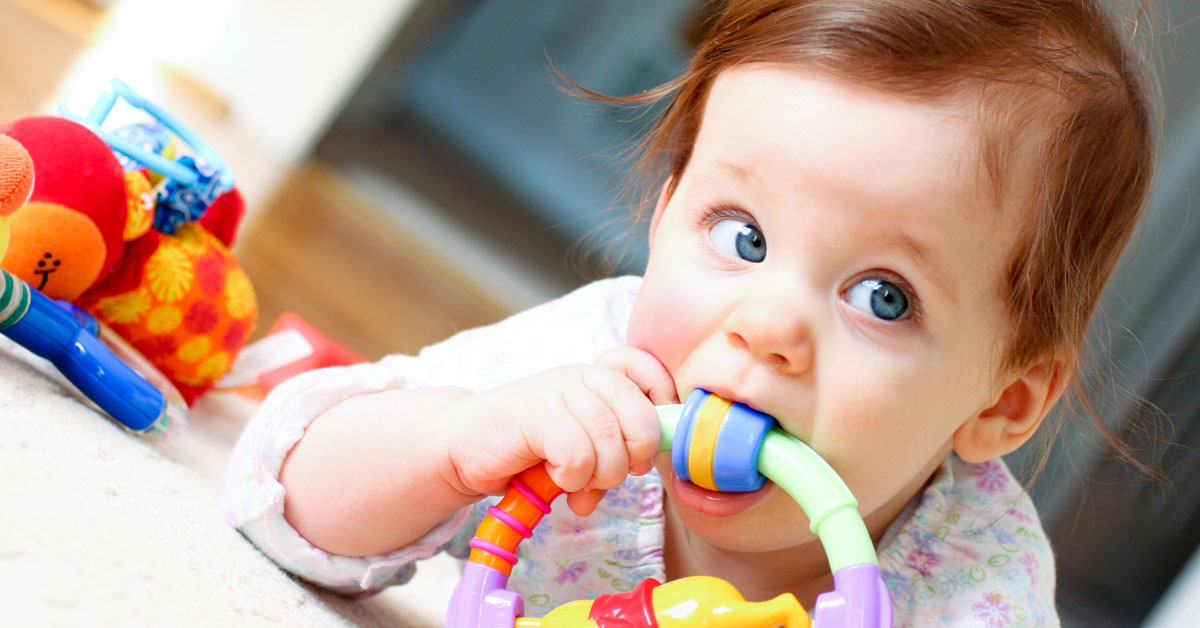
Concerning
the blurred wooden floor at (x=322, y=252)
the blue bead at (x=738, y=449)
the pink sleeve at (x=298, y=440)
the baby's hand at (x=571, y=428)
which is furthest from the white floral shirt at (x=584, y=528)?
the blurred wooden floor at (x=322, y=252)

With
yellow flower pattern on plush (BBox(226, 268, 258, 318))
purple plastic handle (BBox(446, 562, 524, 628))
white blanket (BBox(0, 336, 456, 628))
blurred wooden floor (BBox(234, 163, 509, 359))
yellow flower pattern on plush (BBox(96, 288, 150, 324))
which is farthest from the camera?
blurred wooden floor (BBox(234, 163, 509, 359))

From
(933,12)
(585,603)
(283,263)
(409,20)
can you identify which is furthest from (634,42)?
(585,603)

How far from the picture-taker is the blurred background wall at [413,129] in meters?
1.77

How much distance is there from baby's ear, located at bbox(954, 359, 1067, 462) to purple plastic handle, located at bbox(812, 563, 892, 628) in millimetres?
285

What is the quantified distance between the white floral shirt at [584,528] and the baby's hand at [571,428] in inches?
5.2

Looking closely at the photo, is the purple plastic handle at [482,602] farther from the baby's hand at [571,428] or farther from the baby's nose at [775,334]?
the baby's nose at [775,334]

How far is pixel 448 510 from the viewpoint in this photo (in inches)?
29.2

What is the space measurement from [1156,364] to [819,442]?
113cm

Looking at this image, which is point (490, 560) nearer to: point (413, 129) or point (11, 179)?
point (11, 179)

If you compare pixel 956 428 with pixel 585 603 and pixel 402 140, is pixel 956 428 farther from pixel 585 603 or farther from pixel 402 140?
pixel 402 140

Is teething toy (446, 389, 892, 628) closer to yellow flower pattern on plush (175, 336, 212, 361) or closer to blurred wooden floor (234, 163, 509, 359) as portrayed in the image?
yellow flower pattern on plush (175, 336, 212, 361)

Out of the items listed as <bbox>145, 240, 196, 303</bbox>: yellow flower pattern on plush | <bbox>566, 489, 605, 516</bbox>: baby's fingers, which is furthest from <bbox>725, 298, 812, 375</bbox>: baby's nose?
<bbox>145, 240, 196, 303</bbox>: yellow flower pattern on plush

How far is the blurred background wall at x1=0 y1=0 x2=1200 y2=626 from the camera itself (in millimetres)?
1773

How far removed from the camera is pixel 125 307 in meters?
0.97
